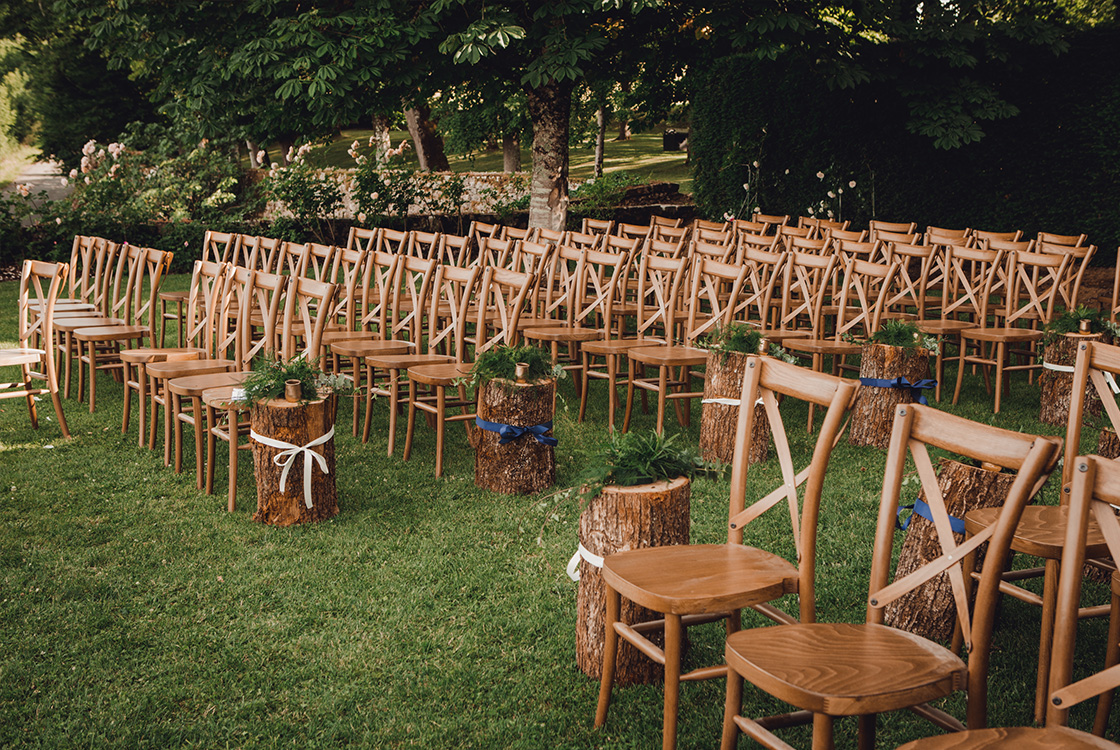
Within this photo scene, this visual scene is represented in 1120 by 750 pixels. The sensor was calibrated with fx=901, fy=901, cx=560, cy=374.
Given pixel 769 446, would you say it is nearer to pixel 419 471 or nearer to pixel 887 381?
pixel 887 381

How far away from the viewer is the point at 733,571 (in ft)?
8.02

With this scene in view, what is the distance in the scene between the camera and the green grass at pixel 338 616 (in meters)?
2.67

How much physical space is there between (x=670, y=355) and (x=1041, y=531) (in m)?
2.97

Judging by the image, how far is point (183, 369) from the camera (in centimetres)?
496

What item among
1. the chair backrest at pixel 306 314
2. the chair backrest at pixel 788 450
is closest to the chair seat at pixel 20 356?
the chair backrest at pixel 306 314

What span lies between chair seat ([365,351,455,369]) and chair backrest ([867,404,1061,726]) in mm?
3444

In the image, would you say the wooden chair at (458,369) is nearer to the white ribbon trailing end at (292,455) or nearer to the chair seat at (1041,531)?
the white ribbon trailing end at (292,455)

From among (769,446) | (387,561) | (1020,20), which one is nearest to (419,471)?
(387,561)

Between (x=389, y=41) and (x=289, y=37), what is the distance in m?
0.96

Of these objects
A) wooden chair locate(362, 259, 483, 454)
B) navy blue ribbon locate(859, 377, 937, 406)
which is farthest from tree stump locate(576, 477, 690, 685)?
navy blue ribbon locate(859, 377, 937, 406)

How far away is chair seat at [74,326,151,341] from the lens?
237 inches

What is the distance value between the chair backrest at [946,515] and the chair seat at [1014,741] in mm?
216

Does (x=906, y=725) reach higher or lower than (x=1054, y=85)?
lower

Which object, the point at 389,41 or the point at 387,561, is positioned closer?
the point at 387,561
